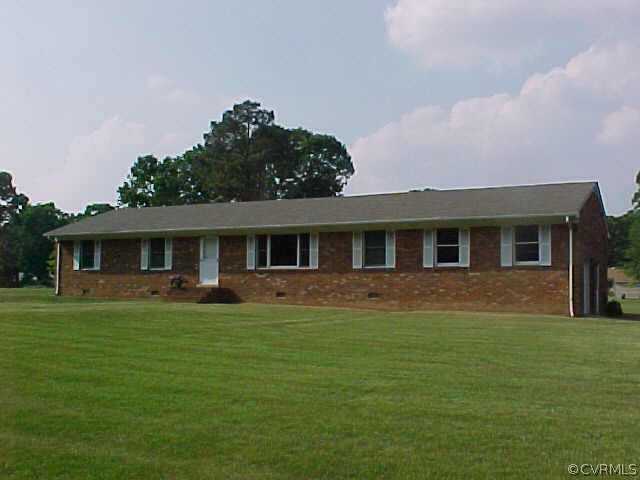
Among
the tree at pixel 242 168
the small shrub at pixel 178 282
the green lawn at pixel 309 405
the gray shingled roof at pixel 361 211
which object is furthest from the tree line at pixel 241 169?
the green lawn at pixel 309 405

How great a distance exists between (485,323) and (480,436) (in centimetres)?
1295

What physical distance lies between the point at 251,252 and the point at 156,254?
4722mm

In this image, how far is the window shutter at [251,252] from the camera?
30141mm

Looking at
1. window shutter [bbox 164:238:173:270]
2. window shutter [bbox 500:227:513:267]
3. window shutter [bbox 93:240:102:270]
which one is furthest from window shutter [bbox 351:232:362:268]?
window shutter [bbox 93:240:102:270]

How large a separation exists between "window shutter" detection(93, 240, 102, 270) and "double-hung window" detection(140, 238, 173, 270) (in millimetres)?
2335

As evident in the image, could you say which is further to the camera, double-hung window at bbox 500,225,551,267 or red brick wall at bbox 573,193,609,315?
double-hung window at bbox 500,225,551,267

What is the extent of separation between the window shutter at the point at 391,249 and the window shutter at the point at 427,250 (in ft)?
3.52

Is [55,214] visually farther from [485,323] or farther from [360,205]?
[485,323]

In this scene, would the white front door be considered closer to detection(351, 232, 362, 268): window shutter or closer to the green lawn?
detection(351, 232, 362, 268): window shutter

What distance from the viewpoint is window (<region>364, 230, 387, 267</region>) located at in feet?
90.8

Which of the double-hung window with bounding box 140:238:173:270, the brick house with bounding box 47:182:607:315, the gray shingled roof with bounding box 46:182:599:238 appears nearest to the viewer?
the brick house with bounding box 47:182:607:315

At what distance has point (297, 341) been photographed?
558 inches

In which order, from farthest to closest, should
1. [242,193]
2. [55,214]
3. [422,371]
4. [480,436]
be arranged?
[55,214] → [242,193] → [422,371] → [480,436]

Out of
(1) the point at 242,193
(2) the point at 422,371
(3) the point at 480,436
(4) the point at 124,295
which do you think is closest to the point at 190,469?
(3) the point at 480,436
